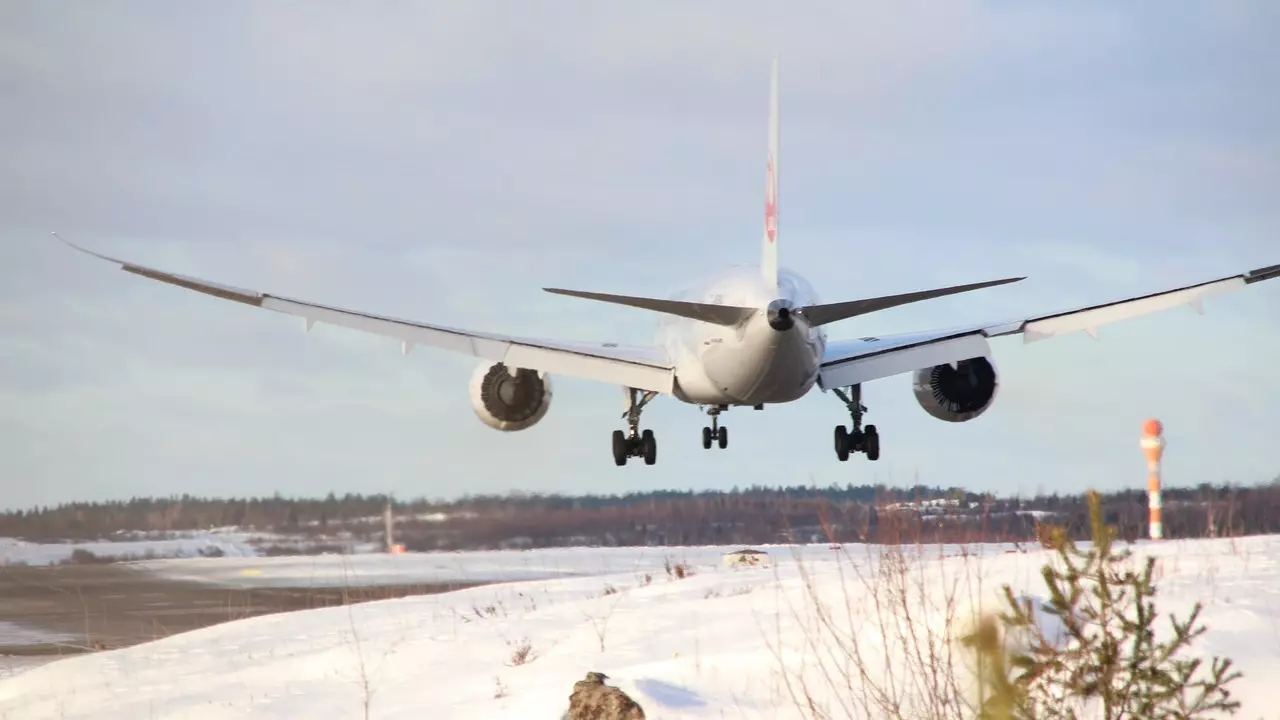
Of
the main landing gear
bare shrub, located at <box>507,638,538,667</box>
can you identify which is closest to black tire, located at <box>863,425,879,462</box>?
the main landing gear

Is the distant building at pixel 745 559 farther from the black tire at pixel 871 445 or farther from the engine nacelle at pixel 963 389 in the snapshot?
the engine nacelle at pixel 963 389

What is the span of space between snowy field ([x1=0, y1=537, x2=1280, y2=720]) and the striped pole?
5499 mm

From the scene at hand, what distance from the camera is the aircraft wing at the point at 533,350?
100 ft

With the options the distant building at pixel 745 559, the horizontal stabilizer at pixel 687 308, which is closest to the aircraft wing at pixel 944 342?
the horizontal stabilizer at pixel 687 308

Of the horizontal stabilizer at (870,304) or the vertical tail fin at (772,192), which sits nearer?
the horizontal stabilizer at (870,304)

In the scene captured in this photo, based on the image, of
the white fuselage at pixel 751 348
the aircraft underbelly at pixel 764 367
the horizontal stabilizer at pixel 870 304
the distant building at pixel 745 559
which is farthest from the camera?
the aircraft underbelly at pixel 764 367

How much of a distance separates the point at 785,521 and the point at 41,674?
12.2 m

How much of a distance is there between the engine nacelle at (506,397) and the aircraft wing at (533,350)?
1662mm

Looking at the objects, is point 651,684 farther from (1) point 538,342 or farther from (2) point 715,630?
(1) point 538,342

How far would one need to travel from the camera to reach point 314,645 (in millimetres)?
19672

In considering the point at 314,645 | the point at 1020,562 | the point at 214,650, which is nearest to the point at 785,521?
the point at 1020,562

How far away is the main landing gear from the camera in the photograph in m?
33.6

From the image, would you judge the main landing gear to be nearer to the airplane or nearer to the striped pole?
the airplane

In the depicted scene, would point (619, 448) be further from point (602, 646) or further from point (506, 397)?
point (602, 646)
